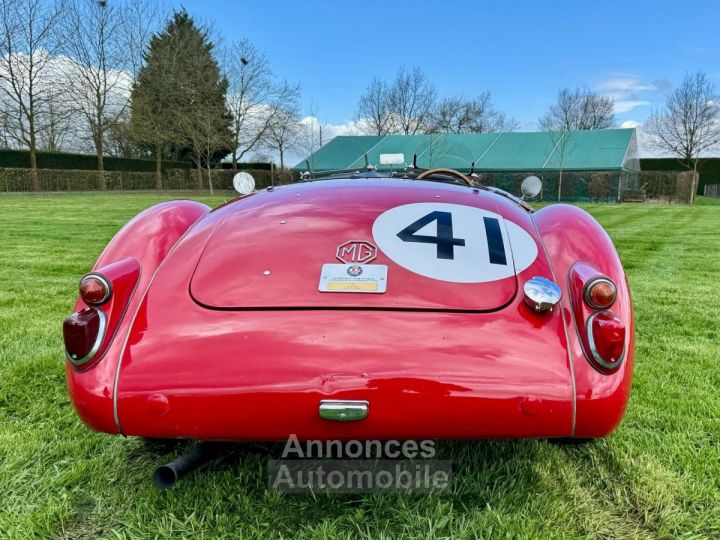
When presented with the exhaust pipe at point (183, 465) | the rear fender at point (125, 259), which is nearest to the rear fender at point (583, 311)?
→ the exhaust pipe at point (183, 465)

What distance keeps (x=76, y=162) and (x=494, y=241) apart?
118 feet

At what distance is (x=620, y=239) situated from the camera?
32.3 feet

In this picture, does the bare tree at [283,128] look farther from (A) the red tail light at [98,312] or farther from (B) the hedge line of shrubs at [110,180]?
(A) the red tail light at [98,312]

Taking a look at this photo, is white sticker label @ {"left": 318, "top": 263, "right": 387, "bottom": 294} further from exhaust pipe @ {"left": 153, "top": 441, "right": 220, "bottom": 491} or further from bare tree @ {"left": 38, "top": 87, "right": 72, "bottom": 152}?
bare tree @ {"left": 38, "top": 87, "right": 72, "bottom": 152}

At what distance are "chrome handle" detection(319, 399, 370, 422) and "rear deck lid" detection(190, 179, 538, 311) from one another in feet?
Answer: 1.03

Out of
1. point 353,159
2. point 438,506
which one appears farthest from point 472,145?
point 438,506

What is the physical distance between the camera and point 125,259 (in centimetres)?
200

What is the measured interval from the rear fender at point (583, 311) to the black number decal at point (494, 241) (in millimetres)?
192

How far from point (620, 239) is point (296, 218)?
9275 millimetres

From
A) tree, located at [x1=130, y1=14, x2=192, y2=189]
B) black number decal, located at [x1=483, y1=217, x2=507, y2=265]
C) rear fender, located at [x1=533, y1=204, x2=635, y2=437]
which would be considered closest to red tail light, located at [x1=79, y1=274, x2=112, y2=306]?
black number decal, located at [x1=483, y1=217, x2=507, y2=265]

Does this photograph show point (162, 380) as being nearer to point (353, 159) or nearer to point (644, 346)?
point (644, 346)

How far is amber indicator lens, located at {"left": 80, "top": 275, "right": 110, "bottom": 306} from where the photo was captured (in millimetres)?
1795

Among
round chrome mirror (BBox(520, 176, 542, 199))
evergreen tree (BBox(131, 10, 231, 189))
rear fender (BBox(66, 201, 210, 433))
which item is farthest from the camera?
evergreen tree (BBox(131, 10, 231, 189))

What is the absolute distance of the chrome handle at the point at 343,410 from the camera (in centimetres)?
148
